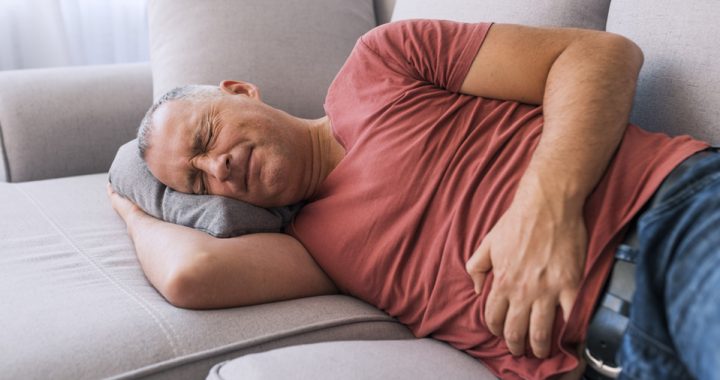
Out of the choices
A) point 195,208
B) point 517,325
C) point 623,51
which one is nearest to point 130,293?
point 195,208

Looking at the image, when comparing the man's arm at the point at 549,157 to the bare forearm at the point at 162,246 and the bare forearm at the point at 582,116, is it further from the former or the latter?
the bare forearm at the point at 162,246

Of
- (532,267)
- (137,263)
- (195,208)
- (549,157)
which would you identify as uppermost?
(549,157)

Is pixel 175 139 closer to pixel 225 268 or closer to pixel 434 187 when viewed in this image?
pixel 225 268

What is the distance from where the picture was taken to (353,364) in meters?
1.04

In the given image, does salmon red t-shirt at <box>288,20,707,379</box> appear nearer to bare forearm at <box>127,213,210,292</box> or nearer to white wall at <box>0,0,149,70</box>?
bare forearm at <box>127,213,210,292</box>

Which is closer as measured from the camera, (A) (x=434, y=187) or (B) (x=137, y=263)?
(A) (x=434, y=187)

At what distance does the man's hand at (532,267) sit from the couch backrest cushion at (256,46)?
98 centimetres

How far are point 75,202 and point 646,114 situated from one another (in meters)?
1.30

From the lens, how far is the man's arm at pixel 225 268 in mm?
1203

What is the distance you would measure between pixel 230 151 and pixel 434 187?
0.41m

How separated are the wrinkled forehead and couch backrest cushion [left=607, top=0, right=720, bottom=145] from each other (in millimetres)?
848

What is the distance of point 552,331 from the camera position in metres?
1.04

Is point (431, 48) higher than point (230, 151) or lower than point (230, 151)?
higher

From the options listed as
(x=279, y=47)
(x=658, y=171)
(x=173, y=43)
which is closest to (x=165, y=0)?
(x=173, y=43)
